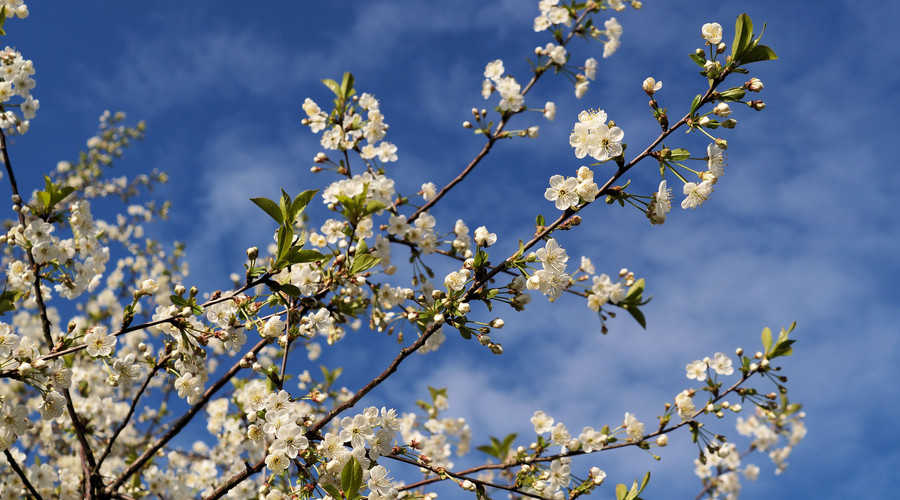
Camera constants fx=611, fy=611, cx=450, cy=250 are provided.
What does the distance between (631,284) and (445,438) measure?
434 cm

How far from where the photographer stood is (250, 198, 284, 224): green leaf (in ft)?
9.07

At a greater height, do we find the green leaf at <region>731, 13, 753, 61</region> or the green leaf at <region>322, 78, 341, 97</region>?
the green leaf at <region>322, 78, 341, 97</region>

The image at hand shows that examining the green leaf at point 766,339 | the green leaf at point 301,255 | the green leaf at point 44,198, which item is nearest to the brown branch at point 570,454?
the green leaf at point 766,339

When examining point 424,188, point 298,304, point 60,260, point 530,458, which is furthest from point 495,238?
point 60,260

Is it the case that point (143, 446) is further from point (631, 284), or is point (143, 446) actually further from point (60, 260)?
point (631, 284)

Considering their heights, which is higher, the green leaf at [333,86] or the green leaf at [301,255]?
the green leaf at [333,86]

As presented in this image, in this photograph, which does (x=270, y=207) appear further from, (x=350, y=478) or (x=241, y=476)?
(x=241, y=476)

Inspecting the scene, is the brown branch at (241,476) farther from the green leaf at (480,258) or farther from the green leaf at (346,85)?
the green leaf at (346,85)

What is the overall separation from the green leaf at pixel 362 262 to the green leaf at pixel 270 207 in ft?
1.52

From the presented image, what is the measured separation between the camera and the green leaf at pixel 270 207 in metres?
Result: 2.77

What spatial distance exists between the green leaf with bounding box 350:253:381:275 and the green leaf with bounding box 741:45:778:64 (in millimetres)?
2028

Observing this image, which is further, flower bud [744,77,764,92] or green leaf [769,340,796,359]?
green leaf [769,340,796,359]

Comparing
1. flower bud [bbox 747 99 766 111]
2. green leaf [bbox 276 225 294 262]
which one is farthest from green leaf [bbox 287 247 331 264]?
flower bud [bbox 747 99 766 111]

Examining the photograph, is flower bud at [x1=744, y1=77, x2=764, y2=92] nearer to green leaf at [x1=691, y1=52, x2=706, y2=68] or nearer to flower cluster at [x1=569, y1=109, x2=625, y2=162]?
green leaf at [x1=691, y1=52, x2=706, y2=68]
